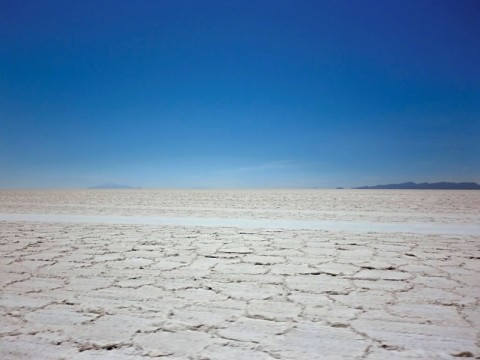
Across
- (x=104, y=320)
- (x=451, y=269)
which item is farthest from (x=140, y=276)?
(x=451, y=269)

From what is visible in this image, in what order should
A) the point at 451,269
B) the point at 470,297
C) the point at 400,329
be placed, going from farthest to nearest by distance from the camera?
the point at 451,269, the point at 470,297, the point at 400,329

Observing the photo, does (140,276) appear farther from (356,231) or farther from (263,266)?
(356,231)

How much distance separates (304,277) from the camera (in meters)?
2.52

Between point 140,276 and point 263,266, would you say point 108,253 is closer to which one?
point 140,276

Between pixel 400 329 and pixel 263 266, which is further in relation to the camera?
pixel 263 266

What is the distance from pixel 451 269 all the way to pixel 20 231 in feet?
18.6

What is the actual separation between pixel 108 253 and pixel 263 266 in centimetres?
171

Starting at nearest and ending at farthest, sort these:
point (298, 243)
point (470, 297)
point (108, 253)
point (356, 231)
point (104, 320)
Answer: point (104, 320)
point (470, 297)
point (108, 253)
point (298, 243)
point (356, 231)

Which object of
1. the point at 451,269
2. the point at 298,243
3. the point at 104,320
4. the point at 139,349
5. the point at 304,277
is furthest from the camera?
the point at 298,243

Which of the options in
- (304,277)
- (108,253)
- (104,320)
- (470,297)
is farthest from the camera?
(108,253)

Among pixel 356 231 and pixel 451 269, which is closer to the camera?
pixel 451 269

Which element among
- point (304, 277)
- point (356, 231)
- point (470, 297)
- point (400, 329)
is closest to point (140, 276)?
point (304, 277)

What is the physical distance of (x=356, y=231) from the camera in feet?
15.8

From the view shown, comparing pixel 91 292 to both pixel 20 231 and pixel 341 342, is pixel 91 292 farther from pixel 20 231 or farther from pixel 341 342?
pixel 20 231
